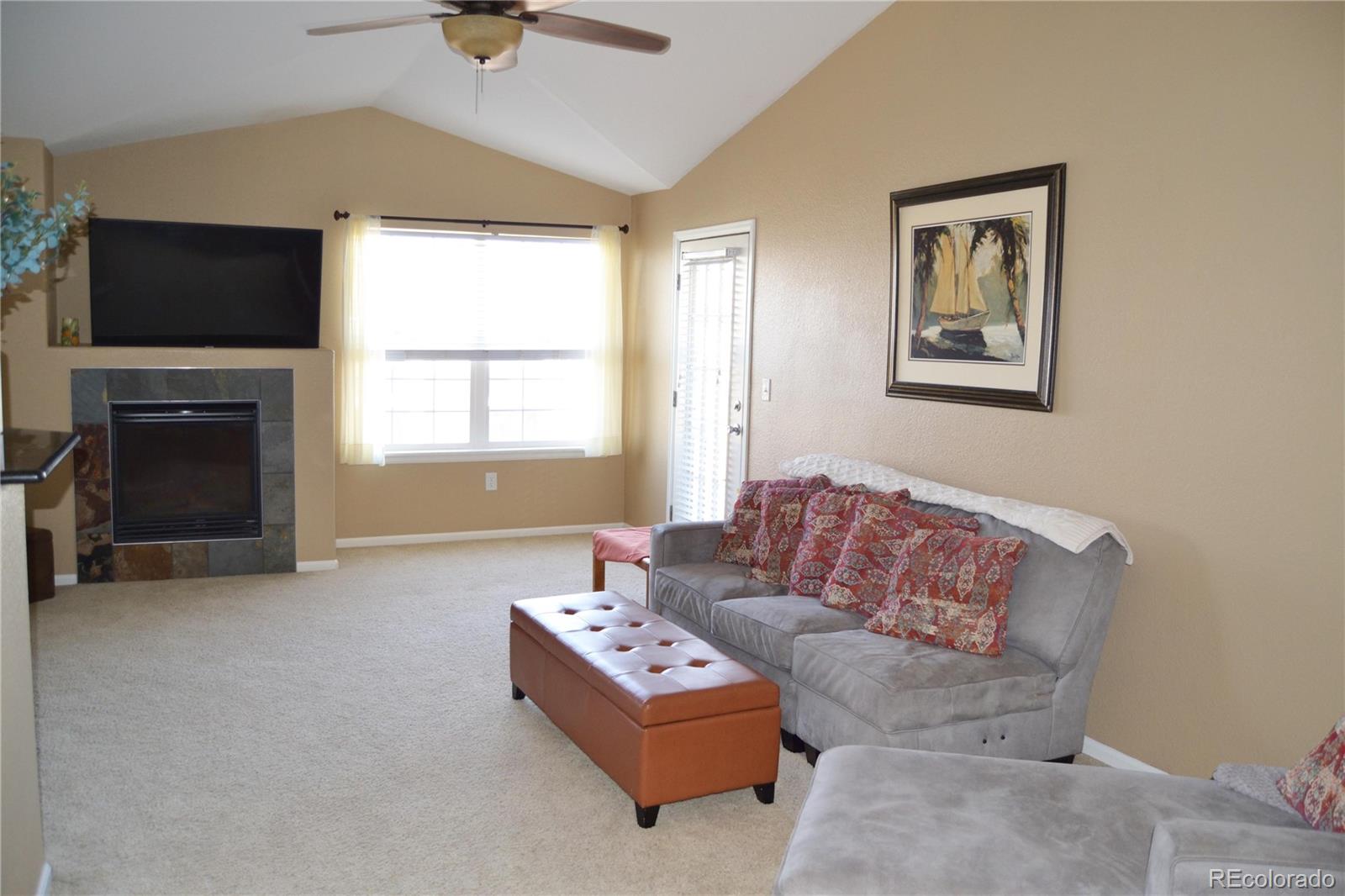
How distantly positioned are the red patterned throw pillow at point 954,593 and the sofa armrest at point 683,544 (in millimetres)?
1199

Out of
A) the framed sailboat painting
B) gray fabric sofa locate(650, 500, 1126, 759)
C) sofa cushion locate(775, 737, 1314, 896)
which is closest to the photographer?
sofa cushion locate(775, 737, 1314, 896)

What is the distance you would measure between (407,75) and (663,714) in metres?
4.32

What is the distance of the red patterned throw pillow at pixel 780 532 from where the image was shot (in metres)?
4.38

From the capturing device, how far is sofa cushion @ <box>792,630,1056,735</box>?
3186 millimetres

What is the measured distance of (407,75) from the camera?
19.4 feet

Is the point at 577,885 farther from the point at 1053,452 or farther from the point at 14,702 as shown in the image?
the point at 1053,452

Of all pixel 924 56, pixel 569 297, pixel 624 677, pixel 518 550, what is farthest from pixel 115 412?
pixel 924 56

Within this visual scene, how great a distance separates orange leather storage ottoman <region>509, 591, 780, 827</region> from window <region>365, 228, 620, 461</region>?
3759mm

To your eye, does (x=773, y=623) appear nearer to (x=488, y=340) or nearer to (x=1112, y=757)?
(x=1112, y=757)

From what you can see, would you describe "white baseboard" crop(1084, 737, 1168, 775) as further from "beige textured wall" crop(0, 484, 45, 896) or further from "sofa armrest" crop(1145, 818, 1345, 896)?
"beige textured wall" crop(0, 484, 45, 896)

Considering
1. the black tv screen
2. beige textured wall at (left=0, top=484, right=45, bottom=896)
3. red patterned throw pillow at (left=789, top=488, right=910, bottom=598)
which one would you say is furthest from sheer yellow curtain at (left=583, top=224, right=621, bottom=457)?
beige textured wall at (left=0, top=484, right=45, bottom=896)

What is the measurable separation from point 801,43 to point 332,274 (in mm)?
3426

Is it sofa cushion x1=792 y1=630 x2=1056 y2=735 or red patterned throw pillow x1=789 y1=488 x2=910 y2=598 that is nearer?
sofa cushion x1=792 y1=630 x2=1056 y2=735

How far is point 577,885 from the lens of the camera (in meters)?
2.82
